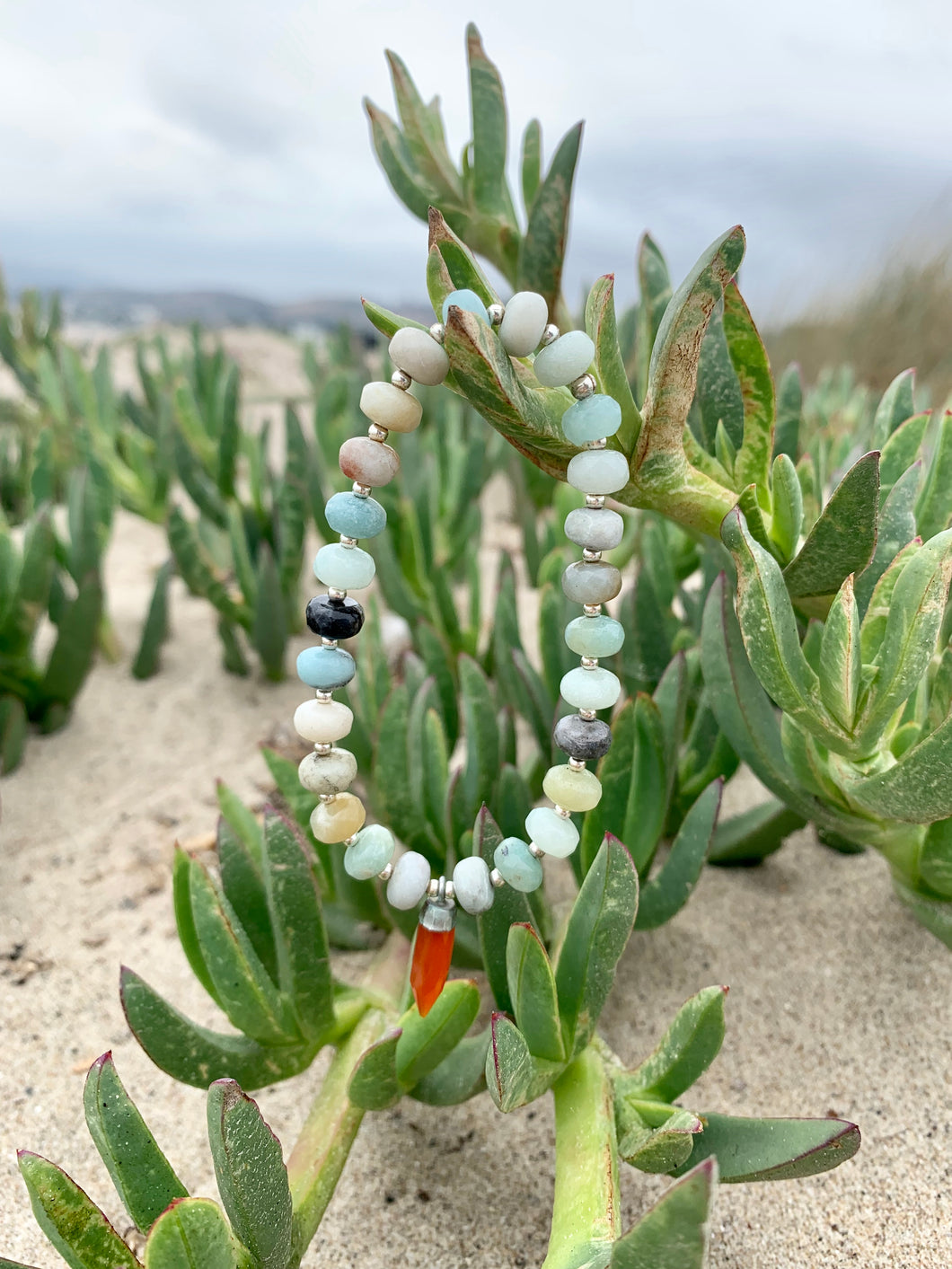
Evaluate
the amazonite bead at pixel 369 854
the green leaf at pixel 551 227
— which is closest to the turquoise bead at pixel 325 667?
the amazonite bead at pixel 369 854

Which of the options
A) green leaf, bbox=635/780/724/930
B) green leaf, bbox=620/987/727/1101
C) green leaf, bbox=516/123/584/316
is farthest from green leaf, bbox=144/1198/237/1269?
green leaf, bbox=516/123/584/316

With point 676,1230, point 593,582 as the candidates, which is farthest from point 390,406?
point 676,1230

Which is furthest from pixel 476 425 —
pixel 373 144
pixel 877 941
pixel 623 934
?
pixel 623 934

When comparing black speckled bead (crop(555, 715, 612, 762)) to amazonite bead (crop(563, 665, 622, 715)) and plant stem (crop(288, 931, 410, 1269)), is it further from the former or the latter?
plant stem (crop(288, 931, 410, 1269))

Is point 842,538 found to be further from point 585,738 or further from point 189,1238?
point 189,1238

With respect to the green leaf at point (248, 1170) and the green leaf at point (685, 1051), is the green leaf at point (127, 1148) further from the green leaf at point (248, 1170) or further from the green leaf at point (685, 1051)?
the green leaf at point (685, 1051)

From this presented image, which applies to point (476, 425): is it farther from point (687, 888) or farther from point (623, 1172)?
point (623, 1172)
